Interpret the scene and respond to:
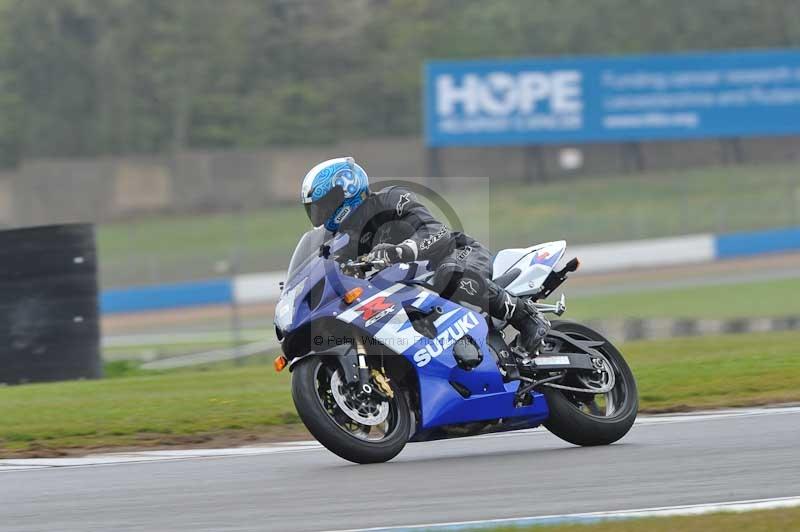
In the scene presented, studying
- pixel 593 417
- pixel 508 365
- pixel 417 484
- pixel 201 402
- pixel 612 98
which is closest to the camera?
pixel 417 484

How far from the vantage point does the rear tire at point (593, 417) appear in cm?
823

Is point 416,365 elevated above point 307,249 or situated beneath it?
situated beneath

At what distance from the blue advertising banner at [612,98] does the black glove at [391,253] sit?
1368 inches

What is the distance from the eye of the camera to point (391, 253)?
7.68 m

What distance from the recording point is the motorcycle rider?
7797 mm

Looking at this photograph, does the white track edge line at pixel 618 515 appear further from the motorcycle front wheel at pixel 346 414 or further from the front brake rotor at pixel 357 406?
the front brake rotor at pixel 357 406

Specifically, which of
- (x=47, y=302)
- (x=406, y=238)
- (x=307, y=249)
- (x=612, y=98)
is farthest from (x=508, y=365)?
(x=612, y=98)

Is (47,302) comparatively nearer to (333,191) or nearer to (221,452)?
Answer: (221,452)

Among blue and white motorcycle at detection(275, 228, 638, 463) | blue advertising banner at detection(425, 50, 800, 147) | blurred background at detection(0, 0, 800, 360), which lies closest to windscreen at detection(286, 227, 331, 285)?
blue and white motorcycle at detection(275, 228, 638, 463)

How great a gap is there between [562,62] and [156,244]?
43.6ft

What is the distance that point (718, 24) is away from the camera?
53.6 metres

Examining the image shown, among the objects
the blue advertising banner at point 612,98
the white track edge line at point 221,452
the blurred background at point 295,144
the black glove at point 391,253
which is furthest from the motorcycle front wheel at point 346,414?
the blue advertising banner at point 612,98

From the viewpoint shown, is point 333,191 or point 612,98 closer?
point 333,191

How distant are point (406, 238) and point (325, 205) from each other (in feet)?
1.65
